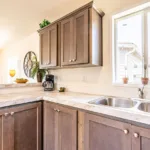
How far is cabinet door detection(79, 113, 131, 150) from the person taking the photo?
1055 millimetres

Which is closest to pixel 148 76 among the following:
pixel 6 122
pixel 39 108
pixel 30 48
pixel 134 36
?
pixel 134 36

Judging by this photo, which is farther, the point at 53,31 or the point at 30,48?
the point at 30,48

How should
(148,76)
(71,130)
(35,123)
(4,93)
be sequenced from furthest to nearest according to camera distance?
1. (4,93)
2. (35,123)
3. (148,76)
4. (71,130)

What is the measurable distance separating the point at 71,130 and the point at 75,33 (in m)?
1.29

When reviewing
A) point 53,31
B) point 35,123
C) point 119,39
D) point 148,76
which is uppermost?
point 53,31

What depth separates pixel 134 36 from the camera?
1887mm

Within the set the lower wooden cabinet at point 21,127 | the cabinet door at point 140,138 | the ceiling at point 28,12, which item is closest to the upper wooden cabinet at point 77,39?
the ceiling at point 28,12

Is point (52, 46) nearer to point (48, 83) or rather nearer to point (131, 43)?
point (48, 83)

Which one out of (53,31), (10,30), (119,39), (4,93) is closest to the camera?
(119,39)

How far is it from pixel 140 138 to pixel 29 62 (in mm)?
3520

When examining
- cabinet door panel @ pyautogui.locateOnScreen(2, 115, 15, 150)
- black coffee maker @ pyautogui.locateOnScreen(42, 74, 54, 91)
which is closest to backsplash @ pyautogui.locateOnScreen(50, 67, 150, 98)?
black coffee maker @ pyautogui.locateOnScreen(42, 74, 54, 91)

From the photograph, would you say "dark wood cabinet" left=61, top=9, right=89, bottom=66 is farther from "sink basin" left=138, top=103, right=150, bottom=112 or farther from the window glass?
"sink basin" left=138, top=103, right=150, bottom=112

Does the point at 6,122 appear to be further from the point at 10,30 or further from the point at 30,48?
the point at 10,30

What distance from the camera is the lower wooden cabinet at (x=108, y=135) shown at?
3.18 ft
